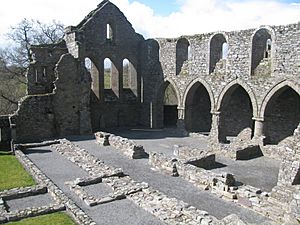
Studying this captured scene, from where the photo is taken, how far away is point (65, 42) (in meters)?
27.1

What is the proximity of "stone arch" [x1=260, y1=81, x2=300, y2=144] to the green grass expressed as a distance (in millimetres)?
13086

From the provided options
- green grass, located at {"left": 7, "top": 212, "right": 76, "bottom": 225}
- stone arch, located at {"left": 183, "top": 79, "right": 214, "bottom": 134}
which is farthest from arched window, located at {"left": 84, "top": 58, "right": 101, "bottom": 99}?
green grass, located at {"left": 7, "top": 212, "right": 76, "bottom": 225}

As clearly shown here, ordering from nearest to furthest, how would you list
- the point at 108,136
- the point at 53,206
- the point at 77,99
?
the point at 53,206 < the point at 108,136 < the point at 77,99

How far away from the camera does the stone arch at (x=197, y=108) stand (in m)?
25.0

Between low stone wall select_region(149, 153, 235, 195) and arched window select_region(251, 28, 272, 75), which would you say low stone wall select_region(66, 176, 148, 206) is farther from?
arched window select_region(251, 28, 272, 75)

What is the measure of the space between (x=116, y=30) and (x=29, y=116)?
→ 9800mm

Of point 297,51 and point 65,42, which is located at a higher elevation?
point 65,42

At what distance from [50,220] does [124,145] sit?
28.5 ft

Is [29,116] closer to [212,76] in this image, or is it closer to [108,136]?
[108,136]

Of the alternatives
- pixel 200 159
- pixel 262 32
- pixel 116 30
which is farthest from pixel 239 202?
pixel 116 30

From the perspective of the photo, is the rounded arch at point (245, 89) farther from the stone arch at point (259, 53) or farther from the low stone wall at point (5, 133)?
the low stone wall at point (5, 133)

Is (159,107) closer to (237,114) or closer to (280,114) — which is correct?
(237,114)

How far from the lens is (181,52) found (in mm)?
25891

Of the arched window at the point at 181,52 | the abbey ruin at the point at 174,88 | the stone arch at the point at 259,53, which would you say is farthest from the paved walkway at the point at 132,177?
the arched window at the point at 181,52
